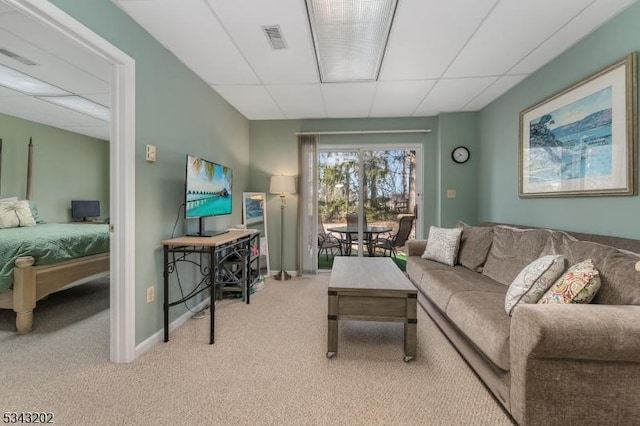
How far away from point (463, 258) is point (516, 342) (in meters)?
1.67

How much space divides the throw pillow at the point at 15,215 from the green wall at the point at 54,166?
0.73 m

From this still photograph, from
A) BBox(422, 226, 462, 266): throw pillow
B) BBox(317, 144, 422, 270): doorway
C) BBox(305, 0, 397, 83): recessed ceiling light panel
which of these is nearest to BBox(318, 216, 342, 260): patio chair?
BBox(317, 144, 422, 270): doorway

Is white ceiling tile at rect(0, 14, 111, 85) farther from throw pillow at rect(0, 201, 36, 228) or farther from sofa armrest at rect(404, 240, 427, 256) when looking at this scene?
sofa armrest at rect(404, 240, 427, 256)

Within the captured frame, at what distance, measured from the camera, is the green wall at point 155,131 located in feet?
5.90

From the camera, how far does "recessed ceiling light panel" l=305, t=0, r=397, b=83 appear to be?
5.98 ft

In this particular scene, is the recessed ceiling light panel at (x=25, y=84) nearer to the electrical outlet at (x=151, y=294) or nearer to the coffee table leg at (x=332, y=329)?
the electrical outlet at (x=151, y=294)

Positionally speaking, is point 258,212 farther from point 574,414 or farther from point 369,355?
point 574,414

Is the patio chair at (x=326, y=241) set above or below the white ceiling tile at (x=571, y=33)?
below

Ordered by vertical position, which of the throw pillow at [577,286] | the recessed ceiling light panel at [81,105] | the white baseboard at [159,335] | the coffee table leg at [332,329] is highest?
the recessed ceiling light panel at [81,105]

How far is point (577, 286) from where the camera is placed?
1.39 m

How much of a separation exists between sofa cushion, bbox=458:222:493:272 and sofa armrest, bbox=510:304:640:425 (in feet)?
4.77

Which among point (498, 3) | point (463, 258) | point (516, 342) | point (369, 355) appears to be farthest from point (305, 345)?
point (498, 3)

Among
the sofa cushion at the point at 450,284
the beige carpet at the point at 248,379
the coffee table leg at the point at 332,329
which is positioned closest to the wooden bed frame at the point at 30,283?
the beige carpet at the point at 248,379

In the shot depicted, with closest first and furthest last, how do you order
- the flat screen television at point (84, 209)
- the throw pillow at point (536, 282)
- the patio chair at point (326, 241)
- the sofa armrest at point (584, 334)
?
1. the sofa armrest at point (584, 334)
2. the throw pillow at point (536, 282)
3. the patio chair at point (326, 241)
4. the flat screen television at point (84, 209)
